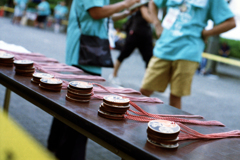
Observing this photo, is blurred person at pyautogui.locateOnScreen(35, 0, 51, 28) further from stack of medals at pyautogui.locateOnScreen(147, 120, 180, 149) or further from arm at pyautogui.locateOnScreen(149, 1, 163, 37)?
stack of medals at pyautogui.locateOnScreen(147, 120, 180, 149)

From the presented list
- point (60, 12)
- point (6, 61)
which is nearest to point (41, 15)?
point (60, 12)

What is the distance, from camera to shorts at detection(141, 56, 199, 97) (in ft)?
9.14

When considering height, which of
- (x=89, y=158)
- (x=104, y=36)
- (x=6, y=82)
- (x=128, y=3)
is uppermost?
(x=128, y=3)

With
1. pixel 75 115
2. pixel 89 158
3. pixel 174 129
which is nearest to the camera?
pixel 174 129

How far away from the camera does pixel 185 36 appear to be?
278 cm

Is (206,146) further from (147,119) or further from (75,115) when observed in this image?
(75,115)

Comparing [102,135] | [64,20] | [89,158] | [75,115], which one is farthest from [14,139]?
[64,20]

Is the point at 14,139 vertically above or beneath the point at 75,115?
beneath

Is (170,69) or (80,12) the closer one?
(80,12)

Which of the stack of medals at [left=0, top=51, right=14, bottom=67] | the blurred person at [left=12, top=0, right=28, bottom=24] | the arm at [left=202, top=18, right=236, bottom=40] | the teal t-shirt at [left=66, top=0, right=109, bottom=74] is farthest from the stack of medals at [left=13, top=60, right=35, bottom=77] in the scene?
the blurred person at [left=12, top=0, right=28, bottom=24]

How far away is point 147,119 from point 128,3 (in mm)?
1460

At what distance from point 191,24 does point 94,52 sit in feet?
3.17

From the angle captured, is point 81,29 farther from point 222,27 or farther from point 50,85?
point 222,27

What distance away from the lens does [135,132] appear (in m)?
1.14
